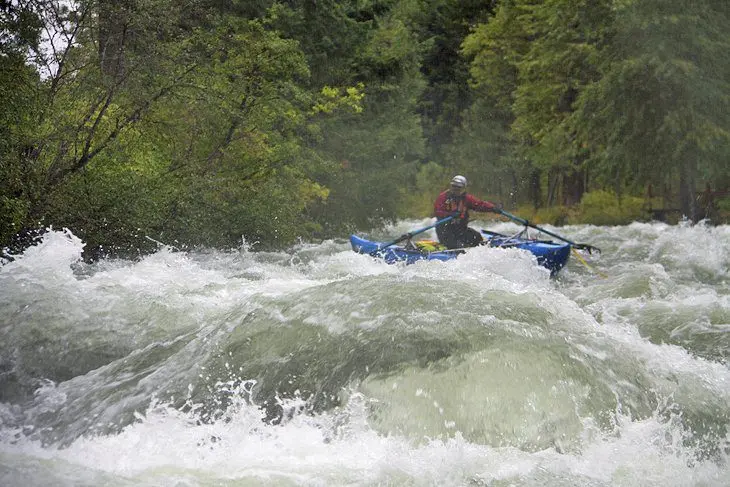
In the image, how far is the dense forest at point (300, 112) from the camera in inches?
387

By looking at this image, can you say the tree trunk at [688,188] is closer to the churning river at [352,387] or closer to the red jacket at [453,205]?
the red jacket at [453,205]

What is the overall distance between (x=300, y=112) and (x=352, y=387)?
12.8 metres

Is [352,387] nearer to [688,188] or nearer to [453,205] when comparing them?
[453,205]

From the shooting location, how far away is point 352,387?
184 inches

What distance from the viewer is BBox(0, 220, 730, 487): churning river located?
3947 mm

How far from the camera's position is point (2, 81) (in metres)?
8.62

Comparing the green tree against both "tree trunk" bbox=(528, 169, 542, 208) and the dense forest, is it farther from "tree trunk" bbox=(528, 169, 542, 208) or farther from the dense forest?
"tree trunk" bbox=(528, 169, 542, 208)

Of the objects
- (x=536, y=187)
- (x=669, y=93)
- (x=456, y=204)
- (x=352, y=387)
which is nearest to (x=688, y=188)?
(x=669, y=93)

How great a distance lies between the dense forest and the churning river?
2843 millimetres

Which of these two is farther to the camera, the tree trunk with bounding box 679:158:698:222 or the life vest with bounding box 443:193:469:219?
the tree trunk with bounding box 679:158:698:222

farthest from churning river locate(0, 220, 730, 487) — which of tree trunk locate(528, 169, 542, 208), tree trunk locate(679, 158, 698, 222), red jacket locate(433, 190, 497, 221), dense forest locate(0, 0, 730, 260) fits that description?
tree trunk locate(528, 169, 542, 208)

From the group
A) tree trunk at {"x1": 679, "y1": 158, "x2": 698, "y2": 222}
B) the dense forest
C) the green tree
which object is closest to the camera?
the dense forest

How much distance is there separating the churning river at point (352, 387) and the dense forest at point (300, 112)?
2843mm

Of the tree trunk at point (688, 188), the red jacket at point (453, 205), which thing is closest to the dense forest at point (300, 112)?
the tree trunk at point (688, 188)
